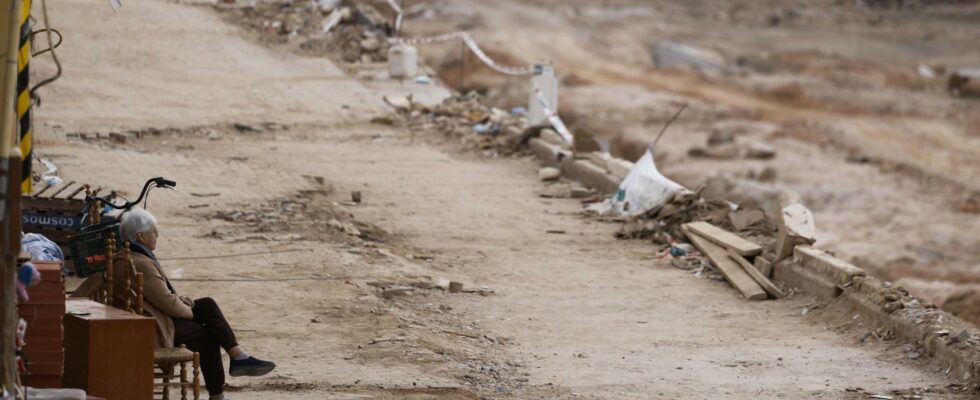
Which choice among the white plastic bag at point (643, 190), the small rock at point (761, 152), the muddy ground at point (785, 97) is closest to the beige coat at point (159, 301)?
the white plastic bag at point (643, 190)

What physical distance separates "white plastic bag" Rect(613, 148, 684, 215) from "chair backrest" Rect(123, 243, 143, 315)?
972 centimetres

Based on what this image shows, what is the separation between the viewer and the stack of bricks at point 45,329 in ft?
24.2

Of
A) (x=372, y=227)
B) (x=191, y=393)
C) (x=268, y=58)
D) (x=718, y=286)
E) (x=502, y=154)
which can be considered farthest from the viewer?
(x=268, y=58)

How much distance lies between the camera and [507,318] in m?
13.2

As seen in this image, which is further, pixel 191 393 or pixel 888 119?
pixel 888 119

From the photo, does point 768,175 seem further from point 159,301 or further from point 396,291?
point 159,301

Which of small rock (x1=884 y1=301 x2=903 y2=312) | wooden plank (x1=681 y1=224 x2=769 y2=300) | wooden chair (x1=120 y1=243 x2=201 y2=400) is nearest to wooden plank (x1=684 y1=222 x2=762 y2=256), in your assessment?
wooden plank (x1=681 y1=224 x2=769 y2=300)

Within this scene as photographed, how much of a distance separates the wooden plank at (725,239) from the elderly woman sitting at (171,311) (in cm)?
728

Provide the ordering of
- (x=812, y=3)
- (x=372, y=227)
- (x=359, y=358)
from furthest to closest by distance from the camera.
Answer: (x=812, y=3), (x=372, y=227), (x=359, y=358)

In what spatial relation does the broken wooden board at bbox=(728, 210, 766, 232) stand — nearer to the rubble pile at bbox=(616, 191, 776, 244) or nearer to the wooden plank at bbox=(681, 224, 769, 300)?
the rubble pile at bbox=(616, 191, 776, 244)

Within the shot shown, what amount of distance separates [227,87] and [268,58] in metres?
2.82

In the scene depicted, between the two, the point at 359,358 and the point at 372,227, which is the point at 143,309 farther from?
the point at 372,227

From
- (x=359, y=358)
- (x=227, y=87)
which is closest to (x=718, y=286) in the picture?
(x=359, y=358)

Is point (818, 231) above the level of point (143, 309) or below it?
below
